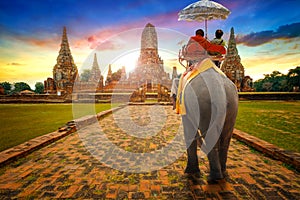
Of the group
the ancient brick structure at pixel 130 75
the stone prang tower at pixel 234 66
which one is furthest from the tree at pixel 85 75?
the stone prang tower at pixel 234 66

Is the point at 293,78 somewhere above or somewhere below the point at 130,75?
below

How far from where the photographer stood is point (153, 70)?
120ft

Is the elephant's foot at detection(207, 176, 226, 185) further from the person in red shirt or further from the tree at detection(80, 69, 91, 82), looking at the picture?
the tree at detection(80, 69, 91, 82)

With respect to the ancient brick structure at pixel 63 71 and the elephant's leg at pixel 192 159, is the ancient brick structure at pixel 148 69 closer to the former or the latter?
the ancient brick structure at pixel 63 71

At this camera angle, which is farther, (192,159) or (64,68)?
(64,68)

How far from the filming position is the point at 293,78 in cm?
3909

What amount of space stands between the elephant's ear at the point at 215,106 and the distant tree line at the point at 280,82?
39.0 metres

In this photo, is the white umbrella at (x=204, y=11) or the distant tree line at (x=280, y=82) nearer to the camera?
the white umbrella at (x=204, y=11)

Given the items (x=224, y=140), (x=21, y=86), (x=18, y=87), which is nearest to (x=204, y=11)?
(x=224, y=140)

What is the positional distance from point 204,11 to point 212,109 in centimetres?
274

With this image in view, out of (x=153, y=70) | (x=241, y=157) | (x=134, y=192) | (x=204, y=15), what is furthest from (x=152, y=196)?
(x=153, y=70)

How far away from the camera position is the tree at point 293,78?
38312 mm

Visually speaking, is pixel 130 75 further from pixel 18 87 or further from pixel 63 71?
pixel 18 87

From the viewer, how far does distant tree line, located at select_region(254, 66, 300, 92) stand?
127 ft
